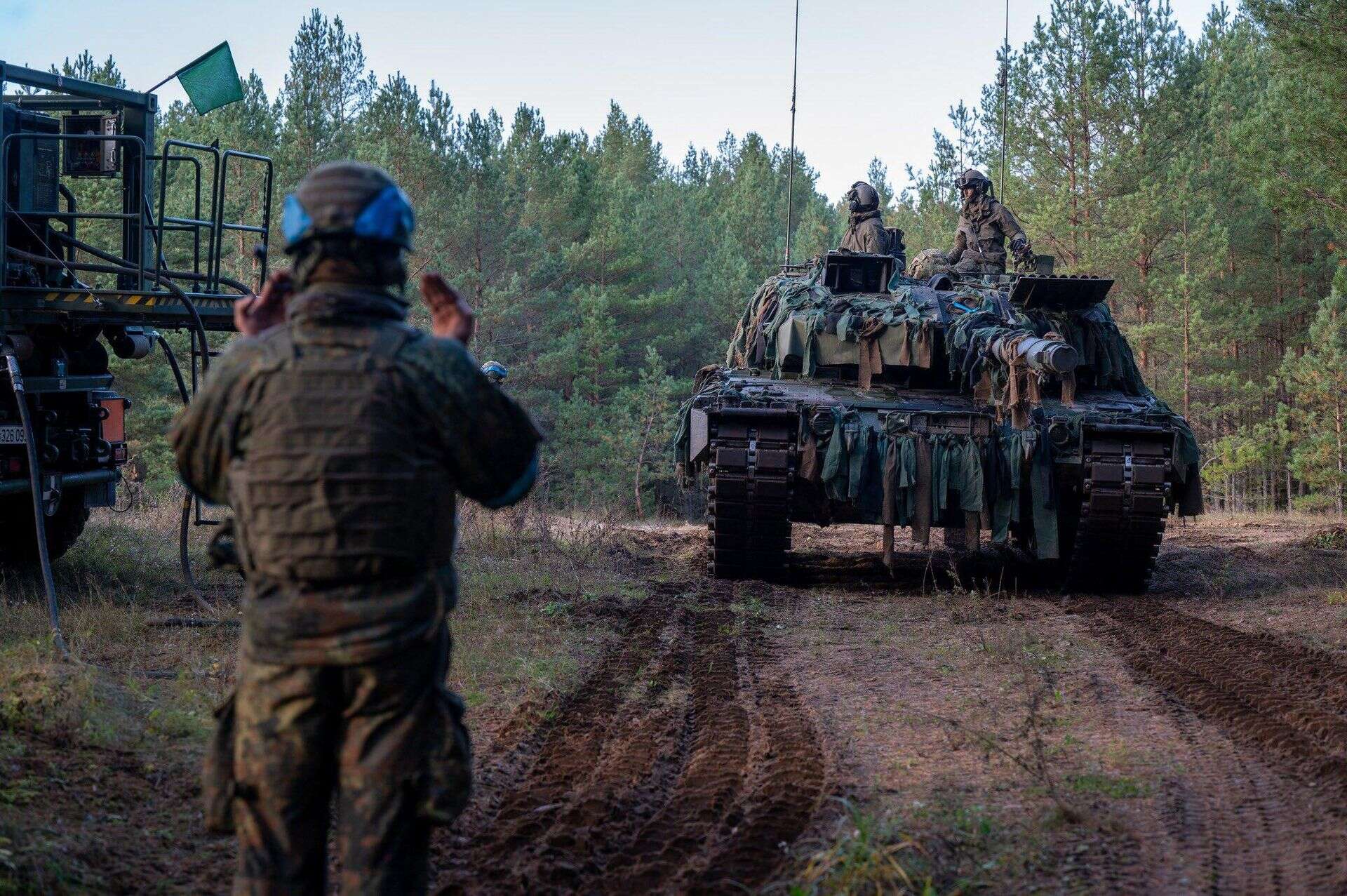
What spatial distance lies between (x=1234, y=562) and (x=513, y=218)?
21.6 metres

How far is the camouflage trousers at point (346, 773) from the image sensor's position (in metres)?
2.90

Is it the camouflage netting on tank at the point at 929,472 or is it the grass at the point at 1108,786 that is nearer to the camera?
the grass at the point at 1108,786

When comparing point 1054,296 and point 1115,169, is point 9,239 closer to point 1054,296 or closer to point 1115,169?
point 1054,296

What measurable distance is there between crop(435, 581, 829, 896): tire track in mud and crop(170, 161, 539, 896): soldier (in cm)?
113

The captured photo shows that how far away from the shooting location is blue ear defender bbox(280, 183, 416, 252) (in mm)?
3055

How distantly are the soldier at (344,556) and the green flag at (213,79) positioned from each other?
680cm

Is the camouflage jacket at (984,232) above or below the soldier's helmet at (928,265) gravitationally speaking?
above

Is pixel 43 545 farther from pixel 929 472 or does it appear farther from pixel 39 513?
pixel 929 472

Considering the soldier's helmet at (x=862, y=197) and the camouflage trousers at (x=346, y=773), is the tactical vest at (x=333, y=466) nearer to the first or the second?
the camouflage trousers at (x=346, y=773)

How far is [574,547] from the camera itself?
12477 mm

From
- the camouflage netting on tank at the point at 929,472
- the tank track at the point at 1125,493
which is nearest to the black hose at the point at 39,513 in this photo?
the camouflage netting on tank at the point at 929,472

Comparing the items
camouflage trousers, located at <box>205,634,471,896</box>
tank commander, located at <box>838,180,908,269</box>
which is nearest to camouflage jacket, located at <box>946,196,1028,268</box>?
tank commander, located at <box>838,180,908,269</box>

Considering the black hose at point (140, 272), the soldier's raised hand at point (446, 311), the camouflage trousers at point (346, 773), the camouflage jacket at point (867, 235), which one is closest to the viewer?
the camouflage trousers at point (346, 773)

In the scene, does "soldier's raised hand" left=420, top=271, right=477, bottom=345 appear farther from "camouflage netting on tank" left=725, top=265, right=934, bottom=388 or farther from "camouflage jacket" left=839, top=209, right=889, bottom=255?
"camouflage jacket" left=839, top=209, right=889, bottom=255
